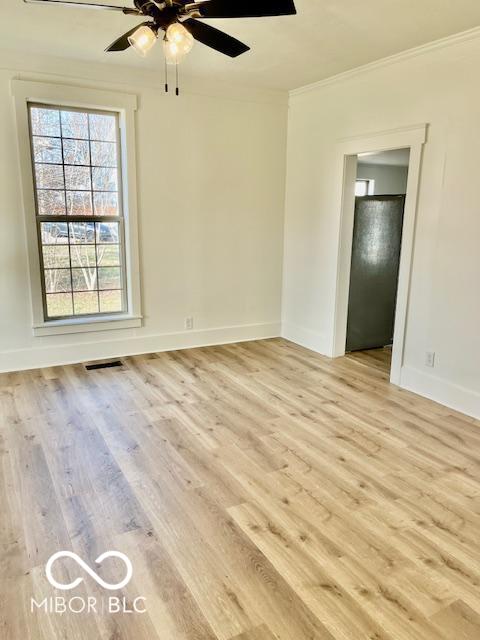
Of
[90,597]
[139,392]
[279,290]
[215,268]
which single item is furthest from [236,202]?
[90,597]

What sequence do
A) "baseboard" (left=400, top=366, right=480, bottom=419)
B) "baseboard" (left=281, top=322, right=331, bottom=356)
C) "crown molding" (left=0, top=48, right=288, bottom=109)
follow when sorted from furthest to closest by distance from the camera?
"baseboard" (left=281, top=322, right=331, bottom=356)
"crown molding" (left=0, top=48, right=288, bottom=109)
"baseboard" (left=400, top=366, right=480, bottom=419)

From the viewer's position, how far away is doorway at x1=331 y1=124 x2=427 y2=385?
364 centimetres

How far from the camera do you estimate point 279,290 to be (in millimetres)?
5469

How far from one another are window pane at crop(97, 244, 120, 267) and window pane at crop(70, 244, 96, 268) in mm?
60

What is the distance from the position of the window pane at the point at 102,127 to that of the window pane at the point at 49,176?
18.2 inches

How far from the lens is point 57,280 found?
4.32 metres

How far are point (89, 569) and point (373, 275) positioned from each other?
406 cm

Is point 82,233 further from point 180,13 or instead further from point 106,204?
point 180,13

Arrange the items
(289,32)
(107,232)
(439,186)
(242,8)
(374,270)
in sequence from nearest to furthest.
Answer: (242,8)
(289,32)
(439,186)
(107,232)
(374,270)

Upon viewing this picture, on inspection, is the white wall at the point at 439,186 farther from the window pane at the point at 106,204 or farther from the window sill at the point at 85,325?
the window sill at the point at 85,325

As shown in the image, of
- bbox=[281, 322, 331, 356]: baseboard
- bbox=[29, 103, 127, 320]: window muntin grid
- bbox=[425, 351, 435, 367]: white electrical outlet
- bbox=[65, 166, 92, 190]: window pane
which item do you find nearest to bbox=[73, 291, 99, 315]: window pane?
bbox=[29, 103, 127, 320]: window muntin grid

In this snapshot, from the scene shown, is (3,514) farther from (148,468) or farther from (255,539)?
(255,539)

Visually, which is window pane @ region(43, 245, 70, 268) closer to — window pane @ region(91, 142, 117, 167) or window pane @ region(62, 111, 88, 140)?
→ window pane @ region(91, 142, 117, 167)

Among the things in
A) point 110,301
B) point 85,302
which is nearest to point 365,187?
point 110,301
